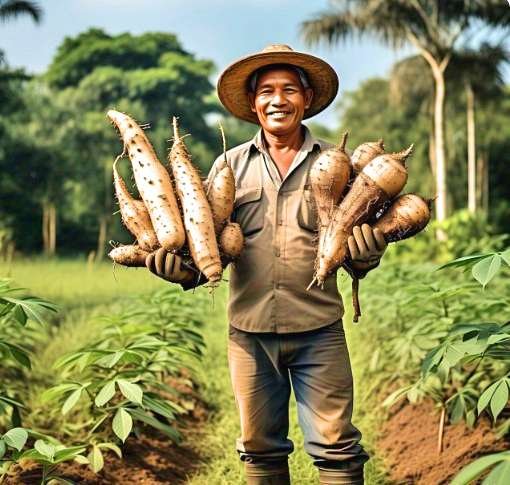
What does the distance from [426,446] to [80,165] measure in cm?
2081

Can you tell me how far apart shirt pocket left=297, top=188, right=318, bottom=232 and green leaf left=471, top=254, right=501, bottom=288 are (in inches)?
22.9

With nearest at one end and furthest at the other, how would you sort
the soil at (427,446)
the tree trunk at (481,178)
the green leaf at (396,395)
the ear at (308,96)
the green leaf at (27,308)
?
1. the green leaf at (27,308)
2. the ear at (308,96)
3. the soil at (427,446)
4. the green leaf at (396,395)
5. the tree trunk at (481,178)

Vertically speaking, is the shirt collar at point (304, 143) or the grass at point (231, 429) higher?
the shirt collar at point (304, 143)

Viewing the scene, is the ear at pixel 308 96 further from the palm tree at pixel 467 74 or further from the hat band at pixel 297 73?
the palm tree at pixel 467 74

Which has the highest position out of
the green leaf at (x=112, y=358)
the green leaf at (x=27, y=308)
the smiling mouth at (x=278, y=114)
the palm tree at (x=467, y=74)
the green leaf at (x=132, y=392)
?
the palm tree at (x=467, y=74)

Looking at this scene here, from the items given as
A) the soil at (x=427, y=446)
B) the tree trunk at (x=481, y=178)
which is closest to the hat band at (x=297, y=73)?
the soil at (x=427, y=446)

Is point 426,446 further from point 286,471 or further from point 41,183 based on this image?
point 41,183

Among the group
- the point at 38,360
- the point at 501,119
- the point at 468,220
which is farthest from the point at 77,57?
the point at 38,360

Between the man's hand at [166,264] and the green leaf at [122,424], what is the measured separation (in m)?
0.59

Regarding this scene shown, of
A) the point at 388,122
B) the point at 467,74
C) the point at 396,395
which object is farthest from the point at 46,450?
the point at 388,122

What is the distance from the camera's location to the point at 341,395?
2457mm

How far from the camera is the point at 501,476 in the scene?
4.60ft

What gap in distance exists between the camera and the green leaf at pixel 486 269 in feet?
6.53

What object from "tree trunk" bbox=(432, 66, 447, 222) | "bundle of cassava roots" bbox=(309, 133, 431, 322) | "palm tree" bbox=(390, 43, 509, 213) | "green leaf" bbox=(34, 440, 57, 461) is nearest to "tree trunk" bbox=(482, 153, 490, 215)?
"palm tree" bbox=(390, 43, 509, 213)
